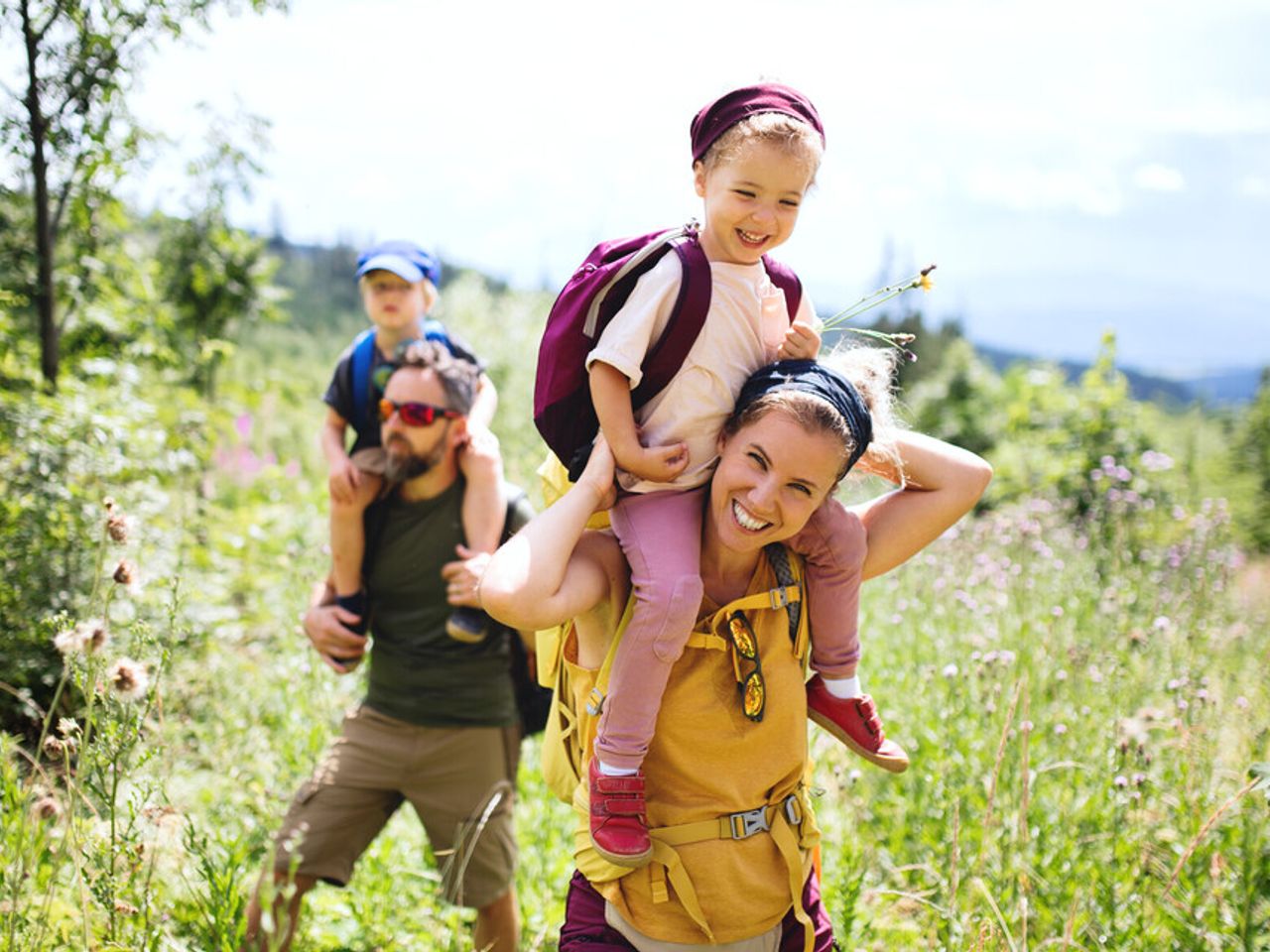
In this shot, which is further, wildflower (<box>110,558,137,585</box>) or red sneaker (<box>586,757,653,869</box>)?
wildflower (<box>110,558,137,585</box>)

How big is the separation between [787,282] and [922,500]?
565 millimetres

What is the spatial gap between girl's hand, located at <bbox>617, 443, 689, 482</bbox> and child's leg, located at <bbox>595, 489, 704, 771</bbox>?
9cm

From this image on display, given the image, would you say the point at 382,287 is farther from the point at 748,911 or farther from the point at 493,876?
the point at 748,911

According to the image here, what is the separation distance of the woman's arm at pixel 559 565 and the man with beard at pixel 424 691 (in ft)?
3.72

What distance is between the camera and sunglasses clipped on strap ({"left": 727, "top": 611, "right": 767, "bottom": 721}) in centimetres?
193

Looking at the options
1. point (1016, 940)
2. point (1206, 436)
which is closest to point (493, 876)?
point (1016, 940)

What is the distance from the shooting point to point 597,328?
6.39ft

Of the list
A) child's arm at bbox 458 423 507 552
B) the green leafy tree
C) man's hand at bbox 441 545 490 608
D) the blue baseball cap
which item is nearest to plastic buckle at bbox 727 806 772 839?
man's hand at bbox 441 545 490 608

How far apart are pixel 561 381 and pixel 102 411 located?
312 cm

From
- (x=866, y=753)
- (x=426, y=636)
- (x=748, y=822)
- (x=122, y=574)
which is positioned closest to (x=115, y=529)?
(x=122, y=574)

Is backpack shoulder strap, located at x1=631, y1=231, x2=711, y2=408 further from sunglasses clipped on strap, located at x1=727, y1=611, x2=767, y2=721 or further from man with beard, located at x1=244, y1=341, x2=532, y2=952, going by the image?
man with beard, located at x1=244, y1=341, x2=532, y2=952

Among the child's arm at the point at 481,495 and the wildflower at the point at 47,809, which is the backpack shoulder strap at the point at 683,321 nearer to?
the child's arm at the point at 481,495

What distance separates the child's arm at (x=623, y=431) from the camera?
1.85m

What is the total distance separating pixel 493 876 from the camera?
3.10 m
